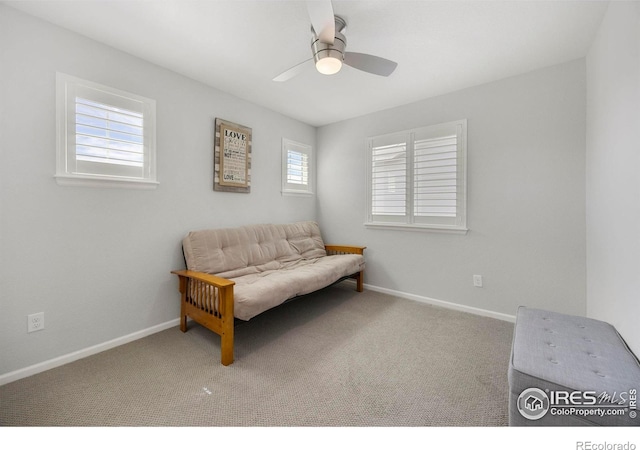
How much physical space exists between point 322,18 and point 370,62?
0.55 metres

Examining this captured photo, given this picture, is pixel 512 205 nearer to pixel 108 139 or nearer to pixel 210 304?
pixel 210 304

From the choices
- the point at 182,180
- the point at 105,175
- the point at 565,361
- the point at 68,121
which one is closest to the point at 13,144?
the point at 68,121

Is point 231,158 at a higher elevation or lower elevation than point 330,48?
lower

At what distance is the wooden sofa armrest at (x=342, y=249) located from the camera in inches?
140

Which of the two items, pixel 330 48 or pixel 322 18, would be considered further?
pixel 330 48

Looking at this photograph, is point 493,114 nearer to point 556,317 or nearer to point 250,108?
point 556,317

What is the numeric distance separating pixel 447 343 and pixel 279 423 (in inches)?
61.5

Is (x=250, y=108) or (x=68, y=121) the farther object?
(x=250, y=108)

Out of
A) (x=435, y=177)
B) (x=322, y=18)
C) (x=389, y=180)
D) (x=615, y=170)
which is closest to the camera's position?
(x=322, y=18)

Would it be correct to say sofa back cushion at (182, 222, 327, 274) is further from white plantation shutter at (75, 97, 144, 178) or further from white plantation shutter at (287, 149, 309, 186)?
white plantation shutter at (75, 97, 144, 178)

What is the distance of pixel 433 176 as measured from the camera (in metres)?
3.07

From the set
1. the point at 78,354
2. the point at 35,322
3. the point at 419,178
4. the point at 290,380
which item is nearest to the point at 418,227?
the point at 419,178

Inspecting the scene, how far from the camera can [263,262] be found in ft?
9.73

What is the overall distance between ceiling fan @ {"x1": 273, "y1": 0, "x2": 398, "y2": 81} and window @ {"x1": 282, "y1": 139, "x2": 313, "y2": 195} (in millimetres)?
1664
